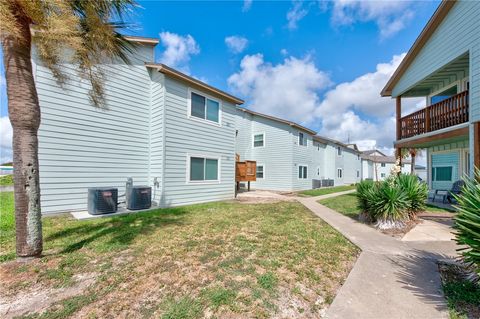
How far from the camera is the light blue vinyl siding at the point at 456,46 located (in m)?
7.26

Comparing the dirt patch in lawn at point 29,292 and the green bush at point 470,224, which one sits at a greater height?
the green bush at point 470,224

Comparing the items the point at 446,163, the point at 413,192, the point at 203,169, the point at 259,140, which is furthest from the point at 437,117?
the point at 259,140

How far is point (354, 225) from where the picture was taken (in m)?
6.78

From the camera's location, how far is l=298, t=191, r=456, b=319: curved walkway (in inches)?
103

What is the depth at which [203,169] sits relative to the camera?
10.8 meters

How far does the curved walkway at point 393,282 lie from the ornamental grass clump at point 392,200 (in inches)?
41.8

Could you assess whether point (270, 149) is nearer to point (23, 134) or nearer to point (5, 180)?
point (23, 134)

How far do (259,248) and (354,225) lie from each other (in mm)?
3939

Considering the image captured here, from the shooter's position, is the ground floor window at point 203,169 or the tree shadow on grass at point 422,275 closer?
the tree shadow on grass at point 422,275

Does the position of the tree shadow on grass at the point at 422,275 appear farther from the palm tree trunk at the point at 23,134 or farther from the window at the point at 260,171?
the window at the point at 260,171

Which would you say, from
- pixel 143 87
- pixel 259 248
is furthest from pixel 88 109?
pixel 259 248

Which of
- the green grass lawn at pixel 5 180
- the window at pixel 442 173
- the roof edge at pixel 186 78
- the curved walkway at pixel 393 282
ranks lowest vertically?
the curved walkway at pixel 393 282

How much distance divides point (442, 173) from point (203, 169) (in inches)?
530

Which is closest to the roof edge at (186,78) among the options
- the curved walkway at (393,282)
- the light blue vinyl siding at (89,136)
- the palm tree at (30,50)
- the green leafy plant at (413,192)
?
the light blue vinyl siding at (89,136)
